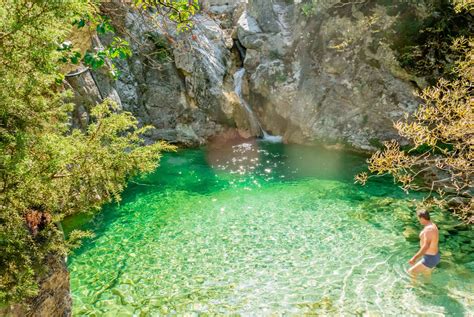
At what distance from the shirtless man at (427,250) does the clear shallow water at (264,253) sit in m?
0.31

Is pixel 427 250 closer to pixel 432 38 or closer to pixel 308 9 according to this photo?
pixel 432 38

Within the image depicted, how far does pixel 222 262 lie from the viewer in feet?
27.9

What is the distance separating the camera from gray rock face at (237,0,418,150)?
1722cm

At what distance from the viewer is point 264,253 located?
8.91 meters

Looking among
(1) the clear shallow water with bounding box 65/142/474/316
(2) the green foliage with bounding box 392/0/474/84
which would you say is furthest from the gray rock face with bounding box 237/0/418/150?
(1) the clear shallow water with bounding box 65/142/474/316

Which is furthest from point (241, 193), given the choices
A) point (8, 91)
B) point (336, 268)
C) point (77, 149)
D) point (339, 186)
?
point (8, 91)

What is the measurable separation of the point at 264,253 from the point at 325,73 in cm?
1413

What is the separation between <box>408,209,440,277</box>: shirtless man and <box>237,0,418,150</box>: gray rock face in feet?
34.4

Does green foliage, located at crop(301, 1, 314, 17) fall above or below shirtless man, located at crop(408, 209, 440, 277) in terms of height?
above

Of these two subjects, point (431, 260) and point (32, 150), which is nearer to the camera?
point (32, 150)

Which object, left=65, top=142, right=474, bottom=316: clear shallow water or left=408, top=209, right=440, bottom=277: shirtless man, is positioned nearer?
left=65, top=142, right=474, bottom=316: clear shallow water

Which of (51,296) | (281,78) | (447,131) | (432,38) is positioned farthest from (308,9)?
(51,296)

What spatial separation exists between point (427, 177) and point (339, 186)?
3774 mm

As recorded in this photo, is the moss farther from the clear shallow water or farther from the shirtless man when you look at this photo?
the shirtless man
